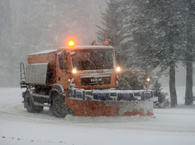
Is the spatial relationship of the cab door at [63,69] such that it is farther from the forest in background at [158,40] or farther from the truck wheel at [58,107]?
the forest in background at [158,40]

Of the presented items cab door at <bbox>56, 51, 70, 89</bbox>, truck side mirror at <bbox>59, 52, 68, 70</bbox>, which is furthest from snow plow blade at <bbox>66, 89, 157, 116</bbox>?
truck side mirror at <bbox>59, 52, 68, 70</bbox>

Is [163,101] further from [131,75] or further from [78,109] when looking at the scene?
[78,109]

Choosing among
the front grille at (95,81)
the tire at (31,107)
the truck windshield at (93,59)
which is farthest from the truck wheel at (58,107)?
the tire at (31,107)

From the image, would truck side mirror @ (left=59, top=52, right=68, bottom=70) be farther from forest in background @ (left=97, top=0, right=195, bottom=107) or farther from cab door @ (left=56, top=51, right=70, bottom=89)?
forest in background @ (left=97, top=0, right=195, bottom=107)

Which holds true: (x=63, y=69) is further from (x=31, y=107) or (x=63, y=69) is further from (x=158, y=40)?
(x=158, y=40)

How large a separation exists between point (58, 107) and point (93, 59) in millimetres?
2236

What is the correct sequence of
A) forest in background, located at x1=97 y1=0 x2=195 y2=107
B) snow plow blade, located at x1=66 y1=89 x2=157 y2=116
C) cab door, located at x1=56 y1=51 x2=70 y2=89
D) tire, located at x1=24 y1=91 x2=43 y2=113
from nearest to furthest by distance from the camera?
snow plow blade, located at x1=66 y1=89 x2=157 y2=116 < cab door, located at x1=56 y1=51 x2=70 y2=89 < tire, located at x1=24 y1=91 x2=43 y2=113 < forest in background, located at x1=97 y1=0 x2=195 y2=107

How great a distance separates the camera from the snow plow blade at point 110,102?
10297 mm

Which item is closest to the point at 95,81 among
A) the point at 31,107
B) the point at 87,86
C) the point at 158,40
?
the point at 87,86

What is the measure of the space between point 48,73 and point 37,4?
91.5 metres

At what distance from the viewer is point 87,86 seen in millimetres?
11203

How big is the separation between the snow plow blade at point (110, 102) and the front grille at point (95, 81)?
0.77 meters

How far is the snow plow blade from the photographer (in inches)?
405

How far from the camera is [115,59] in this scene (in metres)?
12.2
